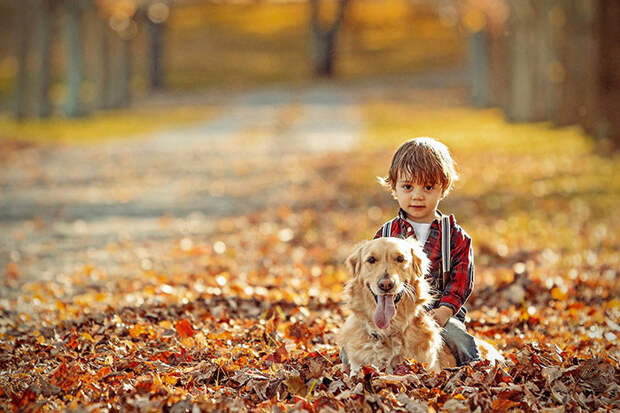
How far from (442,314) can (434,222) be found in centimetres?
58

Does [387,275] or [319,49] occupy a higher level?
[319,49]

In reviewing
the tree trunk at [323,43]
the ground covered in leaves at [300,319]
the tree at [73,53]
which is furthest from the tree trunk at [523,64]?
the tree trunk at [323,43]

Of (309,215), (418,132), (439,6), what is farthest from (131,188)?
(439,6)

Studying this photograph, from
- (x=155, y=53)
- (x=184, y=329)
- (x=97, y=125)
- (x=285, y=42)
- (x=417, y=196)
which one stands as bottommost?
(x=184, y=329)

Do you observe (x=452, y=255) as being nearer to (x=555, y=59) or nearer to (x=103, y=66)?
(x=555, y=59)

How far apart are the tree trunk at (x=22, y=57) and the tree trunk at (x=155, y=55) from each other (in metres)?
28.8

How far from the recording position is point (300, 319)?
23.0 feet

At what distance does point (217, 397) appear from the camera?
470cm

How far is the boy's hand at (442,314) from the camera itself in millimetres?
5035

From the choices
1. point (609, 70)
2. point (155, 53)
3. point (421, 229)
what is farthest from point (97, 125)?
point (421, 229)

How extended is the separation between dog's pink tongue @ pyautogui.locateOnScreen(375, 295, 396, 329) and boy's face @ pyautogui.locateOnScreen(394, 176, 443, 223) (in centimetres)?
64

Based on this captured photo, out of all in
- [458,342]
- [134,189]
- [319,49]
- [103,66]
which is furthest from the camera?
[319,49]

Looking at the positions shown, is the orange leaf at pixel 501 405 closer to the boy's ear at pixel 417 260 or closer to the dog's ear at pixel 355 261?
the boy's ear at pixel 417 260

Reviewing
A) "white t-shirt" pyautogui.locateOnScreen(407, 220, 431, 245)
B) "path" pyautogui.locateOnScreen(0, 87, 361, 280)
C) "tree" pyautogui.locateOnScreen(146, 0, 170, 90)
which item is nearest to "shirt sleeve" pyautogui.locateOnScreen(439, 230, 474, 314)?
"white t-shirt" pyautogui.locateOnScreen(407, 220, 431, 245)
